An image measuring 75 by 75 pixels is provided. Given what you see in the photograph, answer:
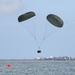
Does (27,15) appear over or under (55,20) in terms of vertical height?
over

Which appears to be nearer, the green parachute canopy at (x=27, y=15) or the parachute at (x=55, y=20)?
the parachute at (x=55, y=20)

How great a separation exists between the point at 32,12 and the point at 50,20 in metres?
2.10

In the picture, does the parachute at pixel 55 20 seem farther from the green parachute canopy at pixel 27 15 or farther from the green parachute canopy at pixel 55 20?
the green parachute canopy at pixel 27 15

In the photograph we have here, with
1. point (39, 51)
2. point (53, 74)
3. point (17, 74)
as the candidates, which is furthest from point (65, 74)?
point (39, 51)

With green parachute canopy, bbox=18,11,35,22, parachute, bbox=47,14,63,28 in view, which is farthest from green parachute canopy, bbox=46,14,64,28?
green parachute canopy, bbox=18,11,35,22

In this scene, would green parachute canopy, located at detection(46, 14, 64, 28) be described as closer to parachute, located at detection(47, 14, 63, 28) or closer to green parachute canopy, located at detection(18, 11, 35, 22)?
parachute, located at detection(47, 14, 63, 28)

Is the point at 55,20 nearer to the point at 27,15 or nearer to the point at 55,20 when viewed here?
the point at 55,20

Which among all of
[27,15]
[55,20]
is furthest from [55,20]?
[27,15]

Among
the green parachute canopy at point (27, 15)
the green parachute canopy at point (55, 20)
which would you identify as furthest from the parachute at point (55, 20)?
the green parachute canopy at point (27, 15)

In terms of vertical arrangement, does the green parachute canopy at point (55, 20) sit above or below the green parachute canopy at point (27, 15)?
below

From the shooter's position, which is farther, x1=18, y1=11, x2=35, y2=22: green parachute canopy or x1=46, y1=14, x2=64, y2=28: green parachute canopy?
x1=18, y1=11, x2=35, y2=22: green parachute canopy

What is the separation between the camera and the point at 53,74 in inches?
2618

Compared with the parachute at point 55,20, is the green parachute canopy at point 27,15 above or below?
above

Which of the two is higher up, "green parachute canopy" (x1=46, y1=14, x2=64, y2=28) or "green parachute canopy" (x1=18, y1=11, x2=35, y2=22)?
"green parachute canopy" (x1=18, y1=11, x2=35, y2=22)
